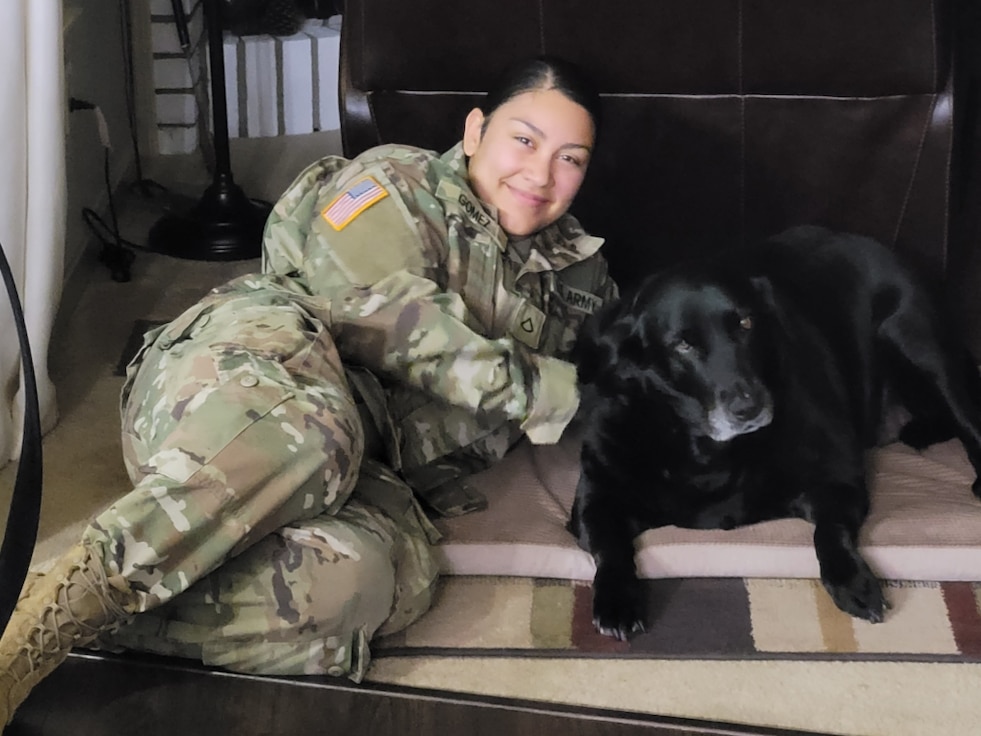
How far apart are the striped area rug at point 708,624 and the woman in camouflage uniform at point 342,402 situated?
72mm

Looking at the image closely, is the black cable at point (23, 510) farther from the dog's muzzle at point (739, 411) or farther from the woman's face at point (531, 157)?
the dog's muzzle at point (739, 411)

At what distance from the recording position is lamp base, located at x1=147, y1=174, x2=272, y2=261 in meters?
2.41

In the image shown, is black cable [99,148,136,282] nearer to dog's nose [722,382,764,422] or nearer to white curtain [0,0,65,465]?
white curtain [0,0,65,465]

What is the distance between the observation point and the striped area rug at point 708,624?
1.27 meters

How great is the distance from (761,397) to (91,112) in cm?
168

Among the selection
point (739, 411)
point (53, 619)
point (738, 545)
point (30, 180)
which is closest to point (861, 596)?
point (738, 545)

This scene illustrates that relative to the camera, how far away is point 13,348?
160 cm

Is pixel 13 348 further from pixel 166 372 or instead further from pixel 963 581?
pixel 963 581

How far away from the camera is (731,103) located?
1.70m

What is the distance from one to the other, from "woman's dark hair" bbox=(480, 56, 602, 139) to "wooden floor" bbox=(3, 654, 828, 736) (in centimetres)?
80

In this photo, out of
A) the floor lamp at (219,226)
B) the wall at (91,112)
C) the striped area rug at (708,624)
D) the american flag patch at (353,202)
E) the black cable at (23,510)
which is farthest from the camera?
the floor lamp at (219,226)

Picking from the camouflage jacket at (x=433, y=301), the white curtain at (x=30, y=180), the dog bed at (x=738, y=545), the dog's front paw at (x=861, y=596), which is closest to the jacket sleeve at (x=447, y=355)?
the camouflage jacket at (x=433, y=301)

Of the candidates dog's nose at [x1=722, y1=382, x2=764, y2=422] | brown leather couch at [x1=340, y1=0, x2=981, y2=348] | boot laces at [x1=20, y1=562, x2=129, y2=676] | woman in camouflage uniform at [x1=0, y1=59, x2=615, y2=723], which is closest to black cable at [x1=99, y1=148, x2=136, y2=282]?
brown leather couch at [x1=340, y1=0, x2=981, y2=348]

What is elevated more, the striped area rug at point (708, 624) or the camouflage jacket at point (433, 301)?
the camouflage jacket at point (433, 301)
